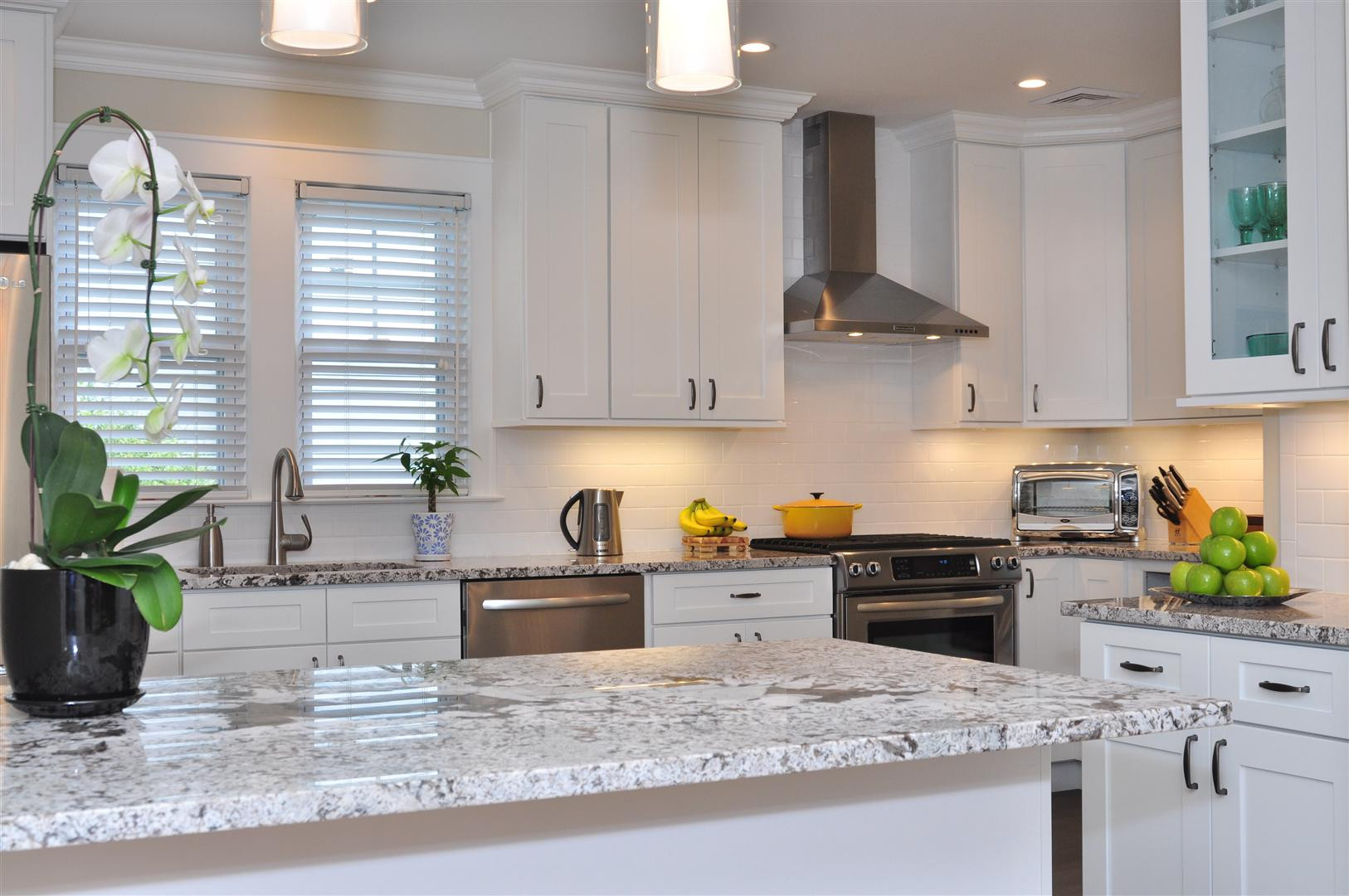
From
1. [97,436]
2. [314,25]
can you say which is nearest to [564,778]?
[97,436]

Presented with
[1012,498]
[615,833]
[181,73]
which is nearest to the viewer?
Result: [615,833]

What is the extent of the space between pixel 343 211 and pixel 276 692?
121 inches

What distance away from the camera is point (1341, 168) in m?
3.13

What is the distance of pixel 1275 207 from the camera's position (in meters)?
3.29

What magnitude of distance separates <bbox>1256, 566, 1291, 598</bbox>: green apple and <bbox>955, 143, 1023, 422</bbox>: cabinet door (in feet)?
6.90

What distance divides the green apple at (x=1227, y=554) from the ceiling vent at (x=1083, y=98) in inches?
89.9

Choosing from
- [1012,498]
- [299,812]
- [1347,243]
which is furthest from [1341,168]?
[299,812]

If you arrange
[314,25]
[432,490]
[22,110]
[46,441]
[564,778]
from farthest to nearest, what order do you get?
[432,490], [22,110], [314,25], [46,441], [564,778]

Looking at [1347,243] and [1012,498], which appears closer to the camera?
[1347,243]

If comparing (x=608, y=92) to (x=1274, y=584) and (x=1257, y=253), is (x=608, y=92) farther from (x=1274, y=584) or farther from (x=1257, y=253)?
(x=1274, y=584)

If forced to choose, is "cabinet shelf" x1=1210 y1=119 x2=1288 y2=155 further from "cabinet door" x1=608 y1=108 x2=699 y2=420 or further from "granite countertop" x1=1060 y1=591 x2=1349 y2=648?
"cabinet door" x1=608 y1=108 x2=699 y2=420

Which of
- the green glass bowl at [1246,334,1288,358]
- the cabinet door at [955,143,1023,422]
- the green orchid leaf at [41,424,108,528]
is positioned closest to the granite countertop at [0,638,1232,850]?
the green orchid leaf at [41,424,108,528]

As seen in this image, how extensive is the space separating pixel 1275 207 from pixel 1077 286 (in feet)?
6.46

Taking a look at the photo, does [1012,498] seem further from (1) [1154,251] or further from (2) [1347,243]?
(2) [1347,243]
